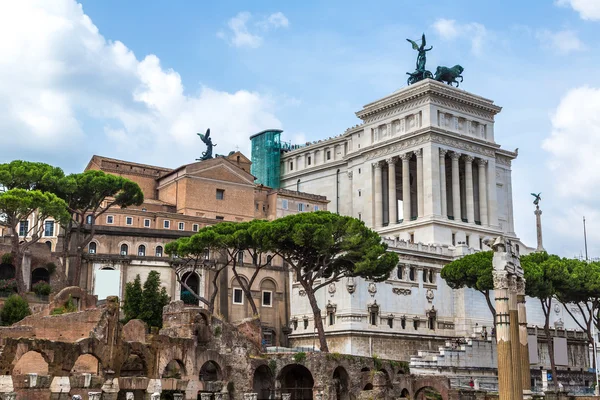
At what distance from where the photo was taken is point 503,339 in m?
28.3

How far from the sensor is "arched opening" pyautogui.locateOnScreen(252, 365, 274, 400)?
47.8 m

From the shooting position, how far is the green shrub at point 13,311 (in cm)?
5059

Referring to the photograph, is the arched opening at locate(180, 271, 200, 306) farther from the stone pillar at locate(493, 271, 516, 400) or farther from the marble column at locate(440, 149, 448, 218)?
the stone pillar at locate(493, 271, 516, 400)

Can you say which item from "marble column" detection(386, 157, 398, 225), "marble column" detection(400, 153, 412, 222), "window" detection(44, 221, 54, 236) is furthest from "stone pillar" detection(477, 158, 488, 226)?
"window" detection(44, 221, 54, 236)

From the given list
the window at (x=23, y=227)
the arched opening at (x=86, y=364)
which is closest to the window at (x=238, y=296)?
the window at (x=23, y=227)

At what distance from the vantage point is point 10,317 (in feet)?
166

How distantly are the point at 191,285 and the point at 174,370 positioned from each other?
1731 cm

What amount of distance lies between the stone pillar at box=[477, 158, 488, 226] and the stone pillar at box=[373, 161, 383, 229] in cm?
964

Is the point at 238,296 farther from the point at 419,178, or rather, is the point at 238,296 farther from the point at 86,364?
the point at 419,178

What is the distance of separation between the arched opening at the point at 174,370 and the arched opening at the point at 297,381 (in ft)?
20.4

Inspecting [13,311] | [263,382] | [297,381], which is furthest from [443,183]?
[13,311]

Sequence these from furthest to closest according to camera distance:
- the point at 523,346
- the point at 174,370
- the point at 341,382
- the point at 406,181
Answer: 1. the point at 406,181
2. the point at 341,382
3. the point at 174,370
4. the point at 523,346

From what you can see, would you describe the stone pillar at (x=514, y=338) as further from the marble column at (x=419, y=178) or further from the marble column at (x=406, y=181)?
the marble column at (x=406, y=181)

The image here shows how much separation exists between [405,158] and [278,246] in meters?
29.0
